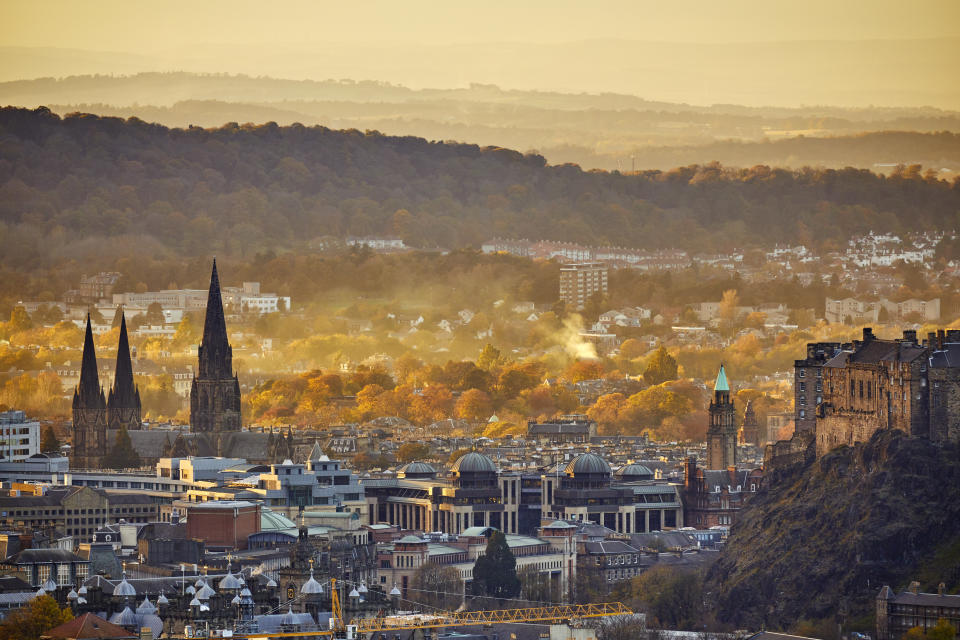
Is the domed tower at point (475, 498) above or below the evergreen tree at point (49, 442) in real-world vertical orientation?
below

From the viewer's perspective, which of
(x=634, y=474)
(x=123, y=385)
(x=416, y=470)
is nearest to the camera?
(x=416, y=470)

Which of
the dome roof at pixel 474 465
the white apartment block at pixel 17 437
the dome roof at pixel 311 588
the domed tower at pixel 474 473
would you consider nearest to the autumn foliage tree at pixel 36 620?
the dome roof at pixel 311 588

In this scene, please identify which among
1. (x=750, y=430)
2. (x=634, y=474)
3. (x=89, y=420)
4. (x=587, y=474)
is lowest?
(x=587, y=474)

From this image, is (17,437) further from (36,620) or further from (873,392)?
(36,620)

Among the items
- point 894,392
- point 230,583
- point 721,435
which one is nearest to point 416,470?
point 721,435

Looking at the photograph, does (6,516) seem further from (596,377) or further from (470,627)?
(596,377)

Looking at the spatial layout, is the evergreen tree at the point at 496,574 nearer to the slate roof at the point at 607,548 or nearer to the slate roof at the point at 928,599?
the slate roof at the point at 607,548

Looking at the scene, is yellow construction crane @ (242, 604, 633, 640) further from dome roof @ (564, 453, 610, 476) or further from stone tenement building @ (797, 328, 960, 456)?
dome roof @ (564, 453, 610, 476)
